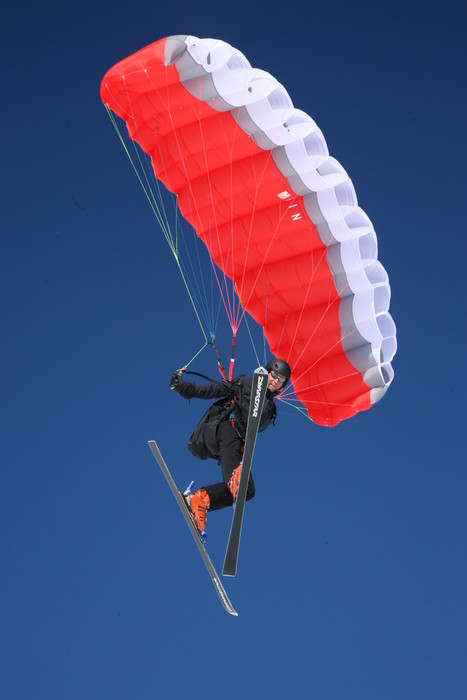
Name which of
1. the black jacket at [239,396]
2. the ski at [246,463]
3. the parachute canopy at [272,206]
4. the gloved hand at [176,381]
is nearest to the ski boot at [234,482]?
the ski at [246,463]

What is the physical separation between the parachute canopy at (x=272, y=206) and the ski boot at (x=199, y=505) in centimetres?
137

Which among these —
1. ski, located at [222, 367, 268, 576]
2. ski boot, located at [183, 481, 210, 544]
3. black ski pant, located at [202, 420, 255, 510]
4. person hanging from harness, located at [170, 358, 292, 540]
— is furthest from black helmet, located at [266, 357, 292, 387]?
ski boot, located at [183, 481, 210, 544]

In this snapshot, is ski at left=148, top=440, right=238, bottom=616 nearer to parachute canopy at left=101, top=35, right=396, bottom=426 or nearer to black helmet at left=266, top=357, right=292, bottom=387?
black helmet at left=266, top=357, right=292, bottom=387

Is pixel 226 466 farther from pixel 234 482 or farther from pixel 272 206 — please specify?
pixel 272 206

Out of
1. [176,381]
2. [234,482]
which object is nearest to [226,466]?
[234,482]

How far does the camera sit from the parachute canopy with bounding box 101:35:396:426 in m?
8.23

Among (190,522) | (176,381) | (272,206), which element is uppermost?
(272,206)

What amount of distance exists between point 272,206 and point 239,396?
4.78 feet

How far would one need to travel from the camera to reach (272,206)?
28.9 feet

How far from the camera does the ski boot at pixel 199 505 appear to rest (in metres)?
8.07

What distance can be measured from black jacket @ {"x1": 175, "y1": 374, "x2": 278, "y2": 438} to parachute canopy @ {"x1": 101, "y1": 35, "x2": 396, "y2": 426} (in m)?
0.86

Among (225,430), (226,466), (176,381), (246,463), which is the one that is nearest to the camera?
(246,463)

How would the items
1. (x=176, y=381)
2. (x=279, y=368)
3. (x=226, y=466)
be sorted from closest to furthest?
(x=176, y=381) → (x=226, y=466) → (x=279, y=368)

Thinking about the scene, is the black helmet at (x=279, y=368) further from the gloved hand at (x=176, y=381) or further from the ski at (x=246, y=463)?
the gloved hand at (x=176, y=381)
